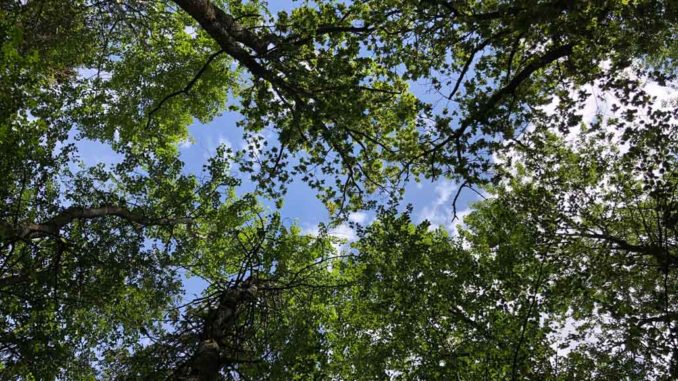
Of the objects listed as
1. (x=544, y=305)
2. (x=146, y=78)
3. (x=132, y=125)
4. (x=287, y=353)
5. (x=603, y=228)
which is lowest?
(x=287, y=353)

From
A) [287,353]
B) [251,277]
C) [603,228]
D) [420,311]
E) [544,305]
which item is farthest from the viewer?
[603,228]

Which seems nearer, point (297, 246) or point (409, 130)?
point (409, 130)

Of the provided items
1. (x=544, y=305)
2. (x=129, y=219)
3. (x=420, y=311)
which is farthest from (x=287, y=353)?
(x=544, y=305)

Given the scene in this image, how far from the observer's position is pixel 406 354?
12.9 metres

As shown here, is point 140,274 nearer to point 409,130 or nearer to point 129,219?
point 129,219

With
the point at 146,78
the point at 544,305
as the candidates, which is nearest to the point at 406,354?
the point at 544,305

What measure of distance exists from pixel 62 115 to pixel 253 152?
26.3 ft

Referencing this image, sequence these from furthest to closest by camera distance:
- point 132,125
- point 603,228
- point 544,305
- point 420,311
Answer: point 132,125 → point 603,228 → point 420,311 → point 544,305

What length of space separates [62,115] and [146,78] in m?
4.77

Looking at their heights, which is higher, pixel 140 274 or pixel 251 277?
pixel 140 274

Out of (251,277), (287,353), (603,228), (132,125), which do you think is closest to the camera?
(251,277)

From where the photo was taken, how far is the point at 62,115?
1498cm

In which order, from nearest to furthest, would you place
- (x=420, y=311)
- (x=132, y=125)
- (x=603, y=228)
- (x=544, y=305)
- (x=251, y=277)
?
(x=251, y=277) < (x=544, y=305) < (x=420, y=311) < (x=603, y=228) < (x=132, y=125)

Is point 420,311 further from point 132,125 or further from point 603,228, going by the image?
point 132,125
